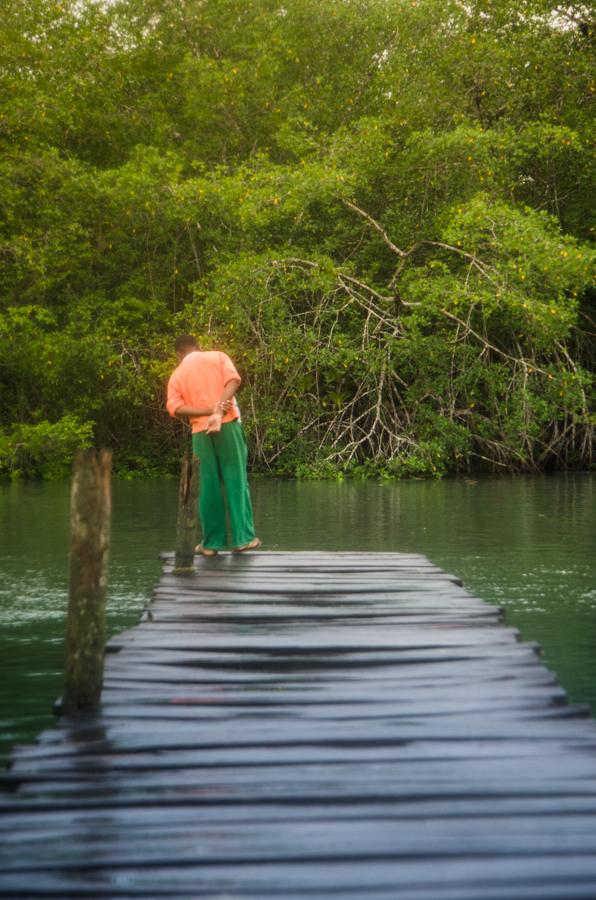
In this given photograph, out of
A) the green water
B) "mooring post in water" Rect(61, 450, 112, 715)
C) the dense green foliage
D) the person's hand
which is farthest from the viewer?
the dense green foliage

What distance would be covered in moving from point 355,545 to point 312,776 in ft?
27.7

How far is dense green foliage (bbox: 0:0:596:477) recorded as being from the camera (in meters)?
24.7

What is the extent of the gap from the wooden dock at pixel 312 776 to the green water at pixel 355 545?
0.82m

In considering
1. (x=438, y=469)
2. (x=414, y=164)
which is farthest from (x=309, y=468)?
(x=414, y=164)

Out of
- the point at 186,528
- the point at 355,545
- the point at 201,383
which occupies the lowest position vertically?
the point at 355,545

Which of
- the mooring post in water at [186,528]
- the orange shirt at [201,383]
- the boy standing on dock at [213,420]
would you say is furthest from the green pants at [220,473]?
the mooring post in water at [186,528]

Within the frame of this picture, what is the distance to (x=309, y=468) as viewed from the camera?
81.5 feet

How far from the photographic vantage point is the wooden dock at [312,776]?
2.84 meters

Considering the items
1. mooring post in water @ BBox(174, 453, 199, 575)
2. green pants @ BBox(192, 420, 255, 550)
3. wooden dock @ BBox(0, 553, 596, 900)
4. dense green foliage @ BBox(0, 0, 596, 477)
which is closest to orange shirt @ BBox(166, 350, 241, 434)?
green pants @ BBox(192, 420, 255, 550)

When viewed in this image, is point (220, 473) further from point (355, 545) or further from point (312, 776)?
point (312, 776)

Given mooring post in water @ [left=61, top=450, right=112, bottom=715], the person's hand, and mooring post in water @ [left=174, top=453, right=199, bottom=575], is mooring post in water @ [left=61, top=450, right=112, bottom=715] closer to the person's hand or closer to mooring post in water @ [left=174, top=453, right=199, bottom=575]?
mooring post in water @ [left=174, top=453, right=199, bottom=575]

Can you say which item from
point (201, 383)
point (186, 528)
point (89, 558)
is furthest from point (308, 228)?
point (89, 558)

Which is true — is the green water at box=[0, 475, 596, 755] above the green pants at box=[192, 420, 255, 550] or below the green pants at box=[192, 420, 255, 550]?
below

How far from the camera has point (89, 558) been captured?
454 centimetres
